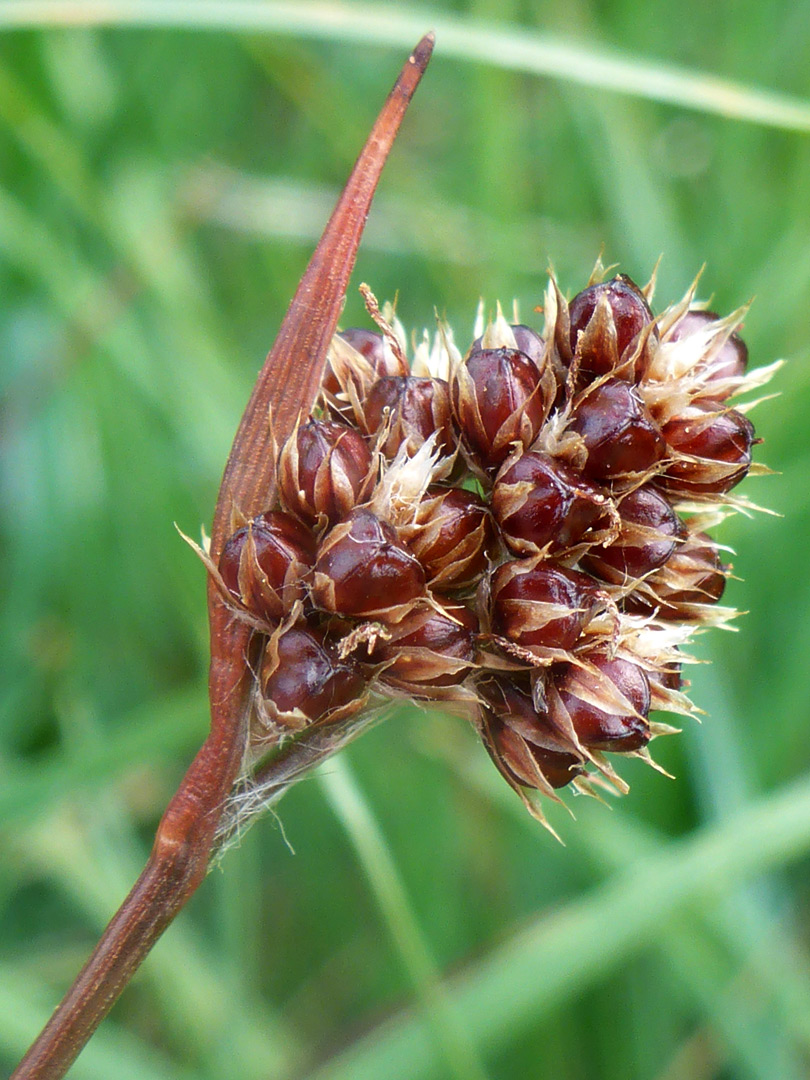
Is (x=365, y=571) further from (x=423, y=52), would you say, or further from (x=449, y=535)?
(x=423, y=52)

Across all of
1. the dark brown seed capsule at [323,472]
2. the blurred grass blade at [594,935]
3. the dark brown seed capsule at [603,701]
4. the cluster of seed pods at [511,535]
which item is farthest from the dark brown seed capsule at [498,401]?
the blurred grass blade at [594,935]

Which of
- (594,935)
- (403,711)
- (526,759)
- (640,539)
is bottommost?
(594,935)

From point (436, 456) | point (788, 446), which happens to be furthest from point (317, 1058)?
point (436, 456)

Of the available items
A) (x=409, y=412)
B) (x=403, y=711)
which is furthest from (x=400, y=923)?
(x=403, y=711)

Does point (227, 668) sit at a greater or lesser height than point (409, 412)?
lesser

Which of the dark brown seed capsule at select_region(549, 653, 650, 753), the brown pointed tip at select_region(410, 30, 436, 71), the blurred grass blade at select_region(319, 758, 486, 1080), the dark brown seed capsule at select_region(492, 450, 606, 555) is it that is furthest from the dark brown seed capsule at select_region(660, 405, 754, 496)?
the blurred grass blade at select_region(319, 758, 486, 1080)

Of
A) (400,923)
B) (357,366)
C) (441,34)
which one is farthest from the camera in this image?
(441,34)

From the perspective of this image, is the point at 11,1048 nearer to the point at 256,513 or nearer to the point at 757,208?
the point at 256,513

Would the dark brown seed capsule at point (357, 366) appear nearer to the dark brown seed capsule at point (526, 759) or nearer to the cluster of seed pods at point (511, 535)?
the cluster of seed pods at point (511, 535)
